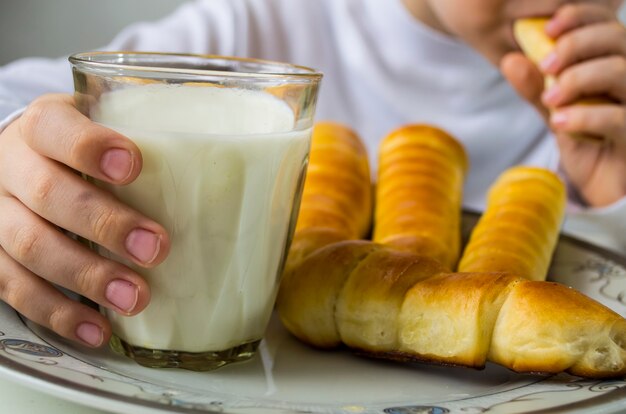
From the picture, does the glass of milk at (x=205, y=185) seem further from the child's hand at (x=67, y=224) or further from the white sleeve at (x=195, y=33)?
the white sleeve at (x=195, y=33)

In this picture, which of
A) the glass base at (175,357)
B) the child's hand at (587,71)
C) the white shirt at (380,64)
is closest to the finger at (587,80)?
the child's hand at (587,71)

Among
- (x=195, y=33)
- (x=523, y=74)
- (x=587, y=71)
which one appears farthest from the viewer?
(x=195, y=33)

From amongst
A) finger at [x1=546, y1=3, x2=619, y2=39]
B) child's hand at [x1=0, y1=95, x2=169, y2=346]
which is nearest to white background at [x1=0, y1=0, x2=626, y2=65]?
finger at [x1=546, y1=3, x2=619, y2=39]

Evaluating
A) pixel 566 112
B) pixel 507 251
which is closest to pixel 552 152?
pixel 566 112

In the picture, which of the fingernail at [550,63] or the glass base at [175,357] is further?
the fingernail at [550,63]

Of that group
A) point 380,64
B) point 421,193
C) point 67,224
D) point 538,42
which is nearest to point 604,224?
point 538,42

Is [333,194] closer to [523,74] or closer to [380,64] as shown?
[523,74]

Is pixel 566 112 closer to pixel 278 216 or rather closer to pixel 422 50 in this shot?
pixel 422 50
